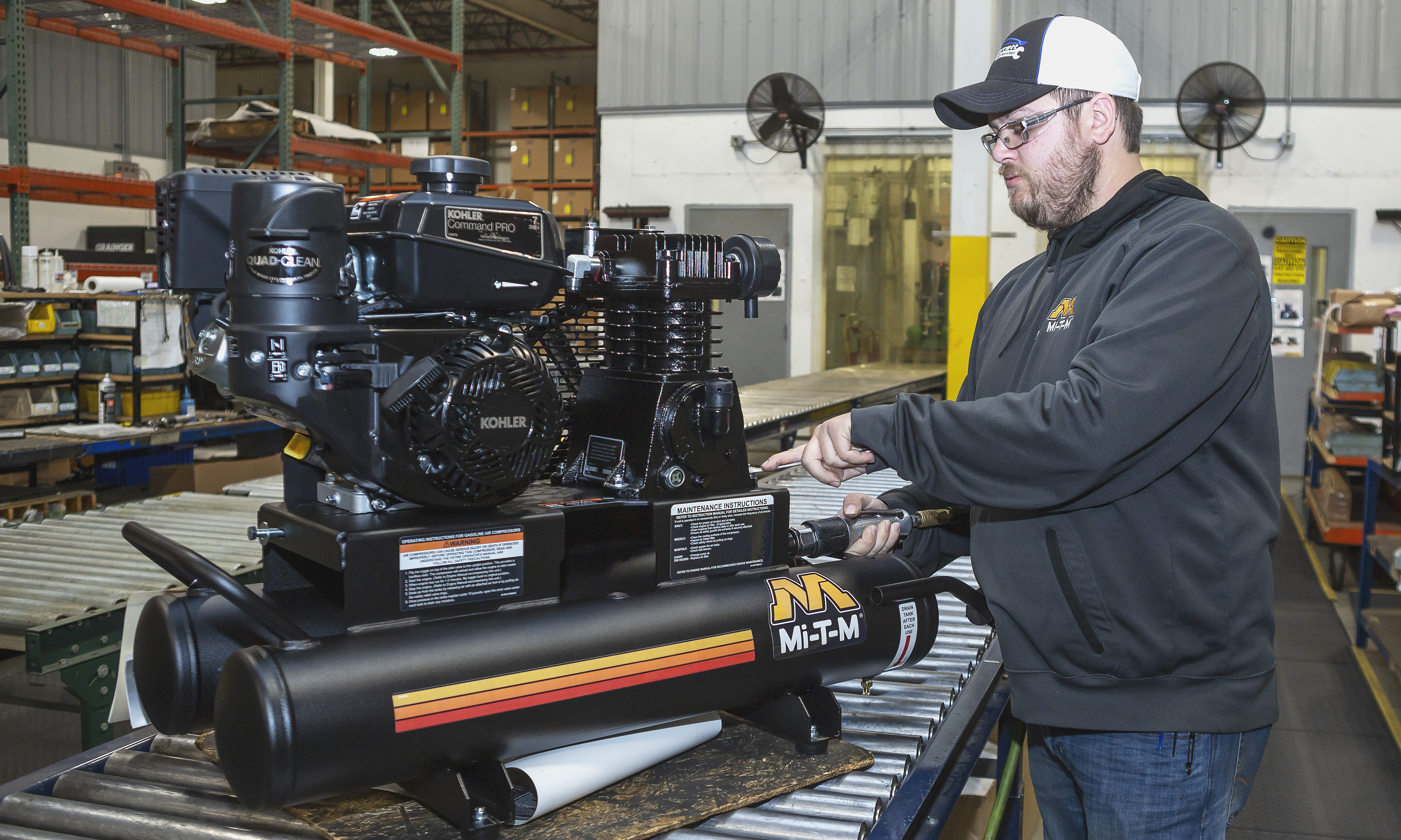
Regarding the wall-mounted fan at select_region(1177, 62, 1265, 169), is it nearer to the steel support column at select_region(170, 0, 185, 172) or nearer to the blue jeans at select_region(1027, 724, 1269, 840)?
the steel support column at select_region(170, 0, 185, 172)

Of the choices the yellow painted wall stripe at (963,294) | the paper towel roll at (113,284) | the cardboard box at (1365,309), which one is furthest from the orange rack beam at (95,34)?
the cardboard box at (1365,309)

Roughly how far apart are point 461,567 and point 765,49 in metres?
8.98

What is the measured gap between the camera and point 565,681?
1.34m

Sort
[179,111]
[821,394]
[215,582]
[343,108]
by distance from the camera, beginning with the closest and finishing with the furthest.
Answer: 1. [215,582]
2. [821,394]
3. [179,111]
4. [343,108]

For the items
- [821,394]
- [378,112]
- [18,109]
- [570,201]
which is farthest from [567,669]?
[378,112]

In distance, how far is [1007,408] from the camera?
1302 millimetres

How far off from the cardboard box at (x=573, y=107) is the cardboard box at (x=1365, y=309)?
924 centimetres

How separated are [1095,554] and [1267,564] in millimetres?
223

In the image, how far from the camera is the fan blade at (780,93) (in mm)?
8477

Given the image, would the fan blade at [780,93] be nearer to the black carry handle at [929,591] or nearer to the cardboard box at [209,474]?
the cardboard box at [209,474]

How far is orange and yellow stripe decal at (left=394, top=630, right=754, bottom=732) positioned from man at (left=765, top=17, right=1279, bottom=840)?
0.90 feet

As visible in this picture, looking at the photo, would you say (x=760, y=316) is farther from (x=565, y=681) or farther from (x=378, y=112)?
(x=565, y=681)

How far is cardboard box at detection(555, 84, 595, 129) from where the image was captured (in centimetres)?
1326

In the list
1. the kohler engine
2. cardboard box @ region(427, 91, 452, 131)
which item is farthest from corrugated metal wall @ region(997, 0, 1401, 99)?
the kohler engine
